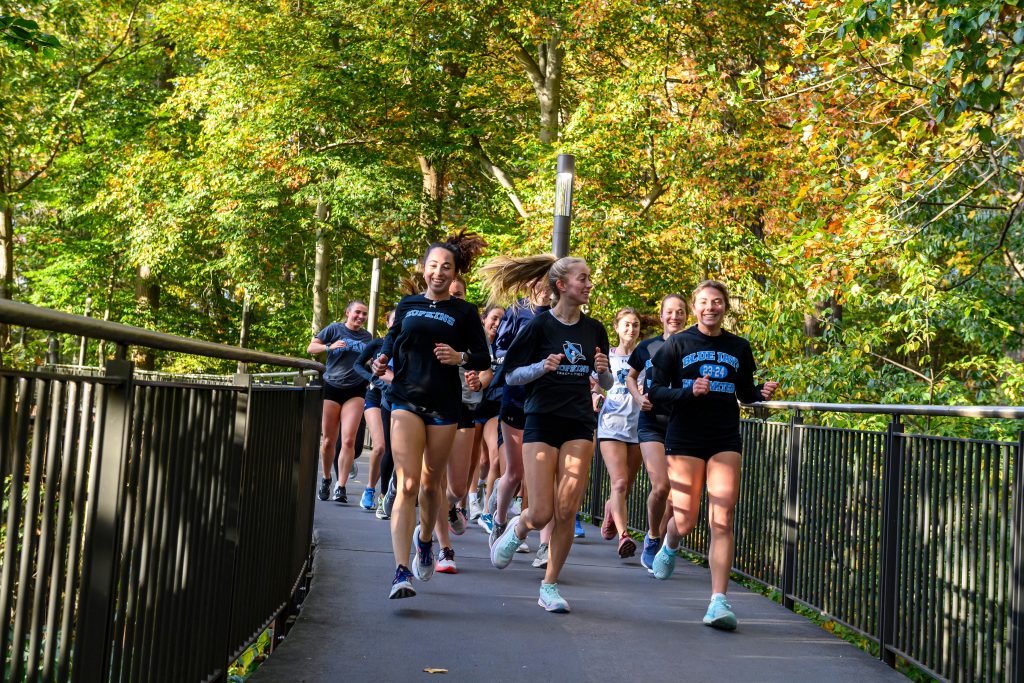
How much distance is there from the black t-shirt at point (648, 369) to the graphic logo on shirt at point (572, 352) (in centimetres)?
128

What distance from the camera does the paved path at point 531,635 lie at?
5102 millimetres

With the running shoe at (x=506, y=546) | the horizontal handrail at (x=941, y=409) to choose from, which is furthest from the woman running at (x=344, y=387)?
the horizontal handrail at (x=941, y=409)

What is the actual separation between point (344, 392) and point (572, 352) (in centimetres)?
569

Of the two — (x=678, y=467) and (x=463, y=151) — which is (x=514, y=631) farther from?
(x=463, y=151)

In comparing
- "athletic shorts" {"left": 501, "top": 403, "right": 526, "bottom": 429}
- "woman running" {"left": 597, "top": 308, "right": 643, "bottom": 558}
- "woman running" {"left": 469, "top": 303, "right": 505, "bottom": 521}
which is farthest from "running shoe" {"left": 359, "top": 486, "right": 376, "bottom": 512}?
"athletic shorts" {"left": 501, "top": 403, "right": 526, "bottom": 429}

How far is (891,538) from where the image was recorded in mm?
5891

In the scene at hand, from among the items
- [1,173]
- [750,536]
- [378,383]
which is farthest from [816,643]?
[1,173]

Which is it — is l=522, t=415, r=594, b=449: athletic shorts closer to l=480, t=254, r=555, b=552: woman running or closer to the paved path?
the paved path

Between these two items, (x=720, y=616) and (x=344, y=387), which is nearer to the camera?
(x=720, y=616)

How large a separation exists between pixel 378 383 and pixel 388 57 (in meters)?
15.7

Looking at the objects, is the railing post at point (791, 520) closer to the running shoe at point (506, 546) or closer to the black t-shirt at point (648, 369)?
the black t-shirt at point (648, 369)

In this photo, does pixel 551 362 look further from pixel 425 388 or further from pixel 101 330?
pixel 101 330

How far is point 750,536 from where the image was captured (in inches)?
337

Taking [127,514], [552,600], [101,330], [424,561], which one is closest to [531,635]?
[552,600]
